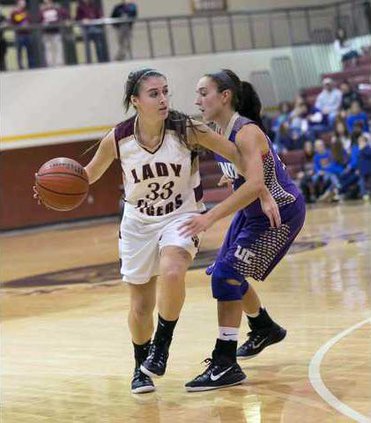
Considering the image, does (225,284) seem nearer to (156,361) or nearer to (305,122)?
(156,361)

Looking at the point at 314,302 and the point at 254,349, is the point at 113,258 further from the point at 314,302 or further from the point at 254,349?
the point at 254,349

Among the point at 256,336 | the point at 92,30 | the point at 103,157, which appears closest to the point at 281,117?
the point at 92,30

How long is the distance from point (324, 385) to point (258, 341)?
101 cm

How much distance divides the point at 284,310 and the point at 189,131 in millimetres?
2769

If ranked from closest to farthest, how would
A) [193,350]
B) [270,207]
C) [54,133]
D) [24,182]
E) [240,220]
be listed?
[270,207]
[240,220]
[193,350]
[54,133]
[24,182]

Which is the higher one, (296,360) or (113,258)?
(296,360)

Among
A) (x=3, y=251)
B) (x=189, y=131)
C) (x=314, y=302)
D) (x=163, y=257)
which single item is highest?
(x=189, y=131)

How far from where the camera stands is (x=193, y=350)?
22.4 ft

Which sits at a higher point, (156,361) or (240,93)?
(240,93)

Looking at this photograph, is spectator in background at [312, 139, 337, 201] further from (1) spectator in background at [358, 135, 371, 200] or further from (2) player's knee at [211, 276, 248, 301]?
(2) player's knee at [211, 276, 248, 301]

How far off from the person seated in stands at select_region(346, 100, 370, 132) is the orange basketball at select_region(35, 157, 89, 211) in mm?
14713

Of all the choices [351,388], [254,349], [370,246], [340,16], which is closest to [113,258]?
[370,246]

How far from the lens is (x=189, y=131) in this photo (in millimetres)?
5691

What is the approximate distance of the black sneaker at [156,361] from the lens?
5711mm
